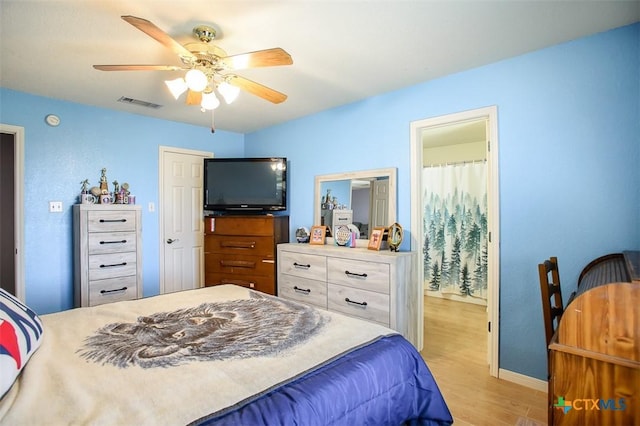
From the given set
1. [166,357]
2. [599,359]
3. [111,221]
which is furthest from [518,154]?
[111,221]

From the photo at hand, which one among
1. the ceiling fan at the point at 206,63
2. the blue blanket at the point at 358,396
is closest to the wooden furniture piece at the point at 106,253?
the ceiling fan at the point at 206,63

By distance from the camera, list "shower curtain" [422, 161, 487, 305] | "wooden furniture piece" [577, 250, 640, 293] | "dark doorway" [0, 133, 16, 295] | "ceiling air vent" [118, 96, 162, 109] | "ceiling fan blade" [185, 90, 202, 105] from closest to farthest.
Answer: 1. "wooden furniture piece" [577, 250, 640, 293]
2. "ceiling fan blade" [185, 90, 202, 105]
3. "ceiling air vent" [118, 96, 162, 109]
4. "dark doorway" [0, 133, 16, 295]
5. "shower curtain" [422, 161, 487, 305]

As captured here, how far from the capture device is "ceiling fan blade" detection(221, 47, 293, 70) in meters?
1.74

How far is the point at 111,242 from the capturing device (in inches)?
126

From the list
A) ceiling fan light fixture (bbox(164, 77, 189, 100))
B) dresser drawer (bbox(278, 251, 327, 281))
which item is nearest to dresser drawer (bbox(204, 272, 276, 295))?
dresser drawer (bbox(278, 251, 327, 281))

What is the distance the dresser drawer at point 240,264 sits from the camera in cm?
361

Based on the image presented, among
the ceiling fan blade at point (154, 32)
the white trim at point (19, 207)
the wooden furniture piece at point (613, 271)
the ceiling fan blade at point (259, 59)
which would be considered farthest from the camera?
the white trim at point (19, 207)

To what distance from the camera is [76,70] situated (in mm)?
2514

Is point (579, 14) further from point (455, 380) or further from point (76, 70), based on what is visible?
point (76, 70)

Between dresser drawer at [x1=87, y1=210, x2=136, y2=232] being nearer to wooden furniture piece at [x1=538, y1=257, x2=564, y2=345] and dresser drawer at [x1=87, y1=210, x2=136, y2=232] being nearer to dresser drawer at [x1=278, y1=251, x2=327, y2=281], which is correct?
dresser drawer at [x1=278, y1=251, x2=327, y2=281]

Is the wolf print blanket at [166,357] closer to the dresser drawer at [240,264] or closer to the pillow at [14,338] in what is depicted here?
the pillow at [14,338]

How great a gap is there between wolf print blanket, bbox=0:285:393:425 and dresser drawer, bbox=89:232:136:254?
1524 millimetres

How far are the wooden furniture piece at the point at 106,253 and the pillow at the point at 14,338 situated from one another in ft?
6.09

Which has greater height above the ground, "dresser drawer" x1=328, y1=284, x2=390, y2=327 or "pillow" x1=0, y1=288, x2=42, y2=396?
"pillow" x1=0, y1=288, x2=42, y2=396
